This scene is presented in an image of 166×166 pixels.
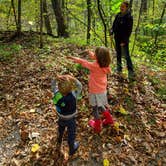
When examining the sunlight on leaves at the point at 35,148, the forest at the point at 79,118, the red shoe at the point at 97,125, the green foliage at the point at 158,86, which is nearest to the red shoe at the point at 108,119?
the forest at the point at 79,118

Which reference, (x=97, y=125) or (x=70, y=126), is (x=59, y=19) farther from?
(x=70, y=126)

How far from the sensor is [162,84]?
290 inches

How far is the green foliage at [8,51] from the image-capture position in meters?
9.28

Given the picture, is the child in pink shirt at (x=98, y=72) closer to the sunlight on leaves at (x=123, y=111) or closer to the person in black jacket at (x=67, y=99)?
the person in black jacket at (x=67, y=99)

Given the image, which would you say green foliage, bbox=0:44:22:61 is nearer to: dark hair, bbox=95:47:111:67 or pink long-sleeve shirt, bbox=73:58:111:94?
pink long-sleeve shirt, bbox=73:58:111:94

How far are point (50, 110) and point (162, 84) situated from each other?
10.9 ft

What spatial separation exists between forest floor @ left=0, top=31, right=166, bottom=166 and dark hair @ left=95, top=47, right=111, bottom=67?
1451 mm

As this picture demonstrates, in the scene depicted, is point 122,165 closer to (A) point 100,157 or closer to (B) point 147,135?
(A) point 100,157

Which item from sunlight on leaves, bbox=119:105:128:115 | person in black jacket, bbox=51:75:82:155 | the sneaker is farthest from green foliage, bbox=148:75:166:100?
person in black jacket, bbox=51:75:82:155

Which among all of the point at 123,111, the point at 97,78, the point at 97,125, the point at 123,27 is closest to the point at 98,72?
the point at 97,78

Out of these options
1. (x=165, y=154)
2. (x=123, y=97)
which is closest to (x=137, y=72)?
(x=123, y=97)

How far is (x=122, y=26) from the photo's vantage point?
677 centimetres

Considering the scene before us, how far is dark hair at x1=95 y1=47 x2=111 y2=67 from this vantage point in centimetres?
447

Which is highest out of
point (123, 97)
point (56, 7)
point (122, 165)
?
point (56, 7)
